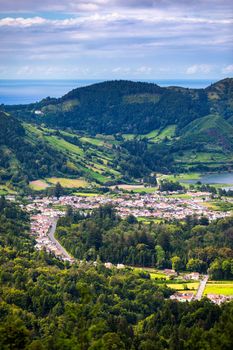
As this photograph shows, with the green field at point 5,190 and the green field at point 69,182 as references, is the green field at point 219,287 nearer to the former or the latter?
the green field at point 5,190

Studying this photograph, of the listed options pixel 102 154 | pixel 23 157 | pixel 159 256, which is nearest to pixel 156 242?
pixel 159 256

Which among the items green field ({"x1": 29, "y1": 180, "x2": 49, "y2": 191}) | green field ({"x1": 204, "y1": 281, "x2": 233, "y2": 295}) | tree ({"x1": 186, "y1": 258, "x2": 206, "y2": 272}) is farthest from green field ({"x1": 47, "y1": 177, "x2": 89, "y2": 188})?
green field ({"x1": 204, "y1": 281, "x2": 233, "y2": 295})

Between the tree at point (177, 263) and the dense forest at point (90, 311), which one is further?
the tree at point (177, 263)

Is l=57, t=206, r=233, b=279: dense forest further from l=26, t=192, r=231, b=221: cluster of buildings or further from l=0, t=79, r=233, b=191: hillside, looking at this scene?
l=0, t=79, r=233, b=191: hillside

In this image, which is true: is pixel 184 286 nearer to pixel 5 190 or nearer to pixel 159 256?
pixel 159 256

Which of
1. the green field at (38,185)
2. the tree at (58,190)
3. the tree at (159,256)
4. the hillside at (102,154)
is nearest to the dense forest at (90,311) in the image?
the tree at (159,256)
